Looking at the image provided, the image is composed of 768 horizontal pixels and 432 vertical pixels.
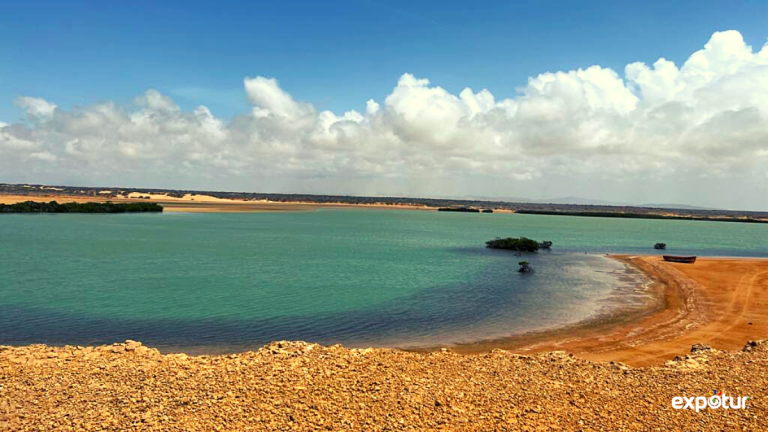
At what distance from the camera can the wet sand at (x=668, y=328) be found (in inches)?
730

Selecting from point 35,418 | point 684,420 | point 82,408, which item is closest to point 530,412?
point 684,420

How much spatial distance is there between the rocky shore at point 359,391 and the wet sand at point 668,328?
456 cm

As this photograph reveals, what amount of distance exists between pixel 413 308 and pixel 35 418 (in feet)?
63.6

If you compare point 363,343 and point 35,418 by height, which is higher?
point 35,418

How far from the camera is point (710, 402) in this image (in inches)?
415

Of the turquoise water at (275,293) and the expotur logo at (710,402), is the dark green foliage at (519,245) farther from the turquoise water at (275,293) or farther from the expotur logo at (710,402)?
the expotur logo at (710,402)

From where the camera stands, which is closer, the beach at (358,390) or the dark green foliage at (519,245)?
the beach at (358,390)

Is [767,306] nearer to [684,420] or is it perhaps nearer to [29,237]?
[684,420]

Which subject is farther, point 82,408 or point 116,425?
point 82,408

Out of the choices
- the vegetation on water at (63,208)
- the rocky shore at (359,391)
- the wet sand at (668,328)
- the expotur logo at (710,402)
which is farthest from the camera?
the vegetation on water at (63,208)

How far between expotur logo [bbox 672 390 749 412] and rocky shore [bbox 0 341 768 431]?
0.68 feet

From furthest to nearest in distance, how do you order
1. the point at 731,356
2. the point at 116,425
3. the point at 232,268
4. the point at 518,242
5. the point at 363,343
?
the point at 518,242
the point at 232,268
the point at 363,343
the point at 731,356
the point at 116,425

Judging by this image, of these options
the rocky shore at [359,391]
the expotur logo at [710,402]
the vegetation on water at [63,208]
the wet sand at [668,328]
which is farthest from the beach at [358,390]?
the vegetation on water at [63,208]

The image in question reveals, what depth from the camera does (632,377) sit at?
1220 centimetres
